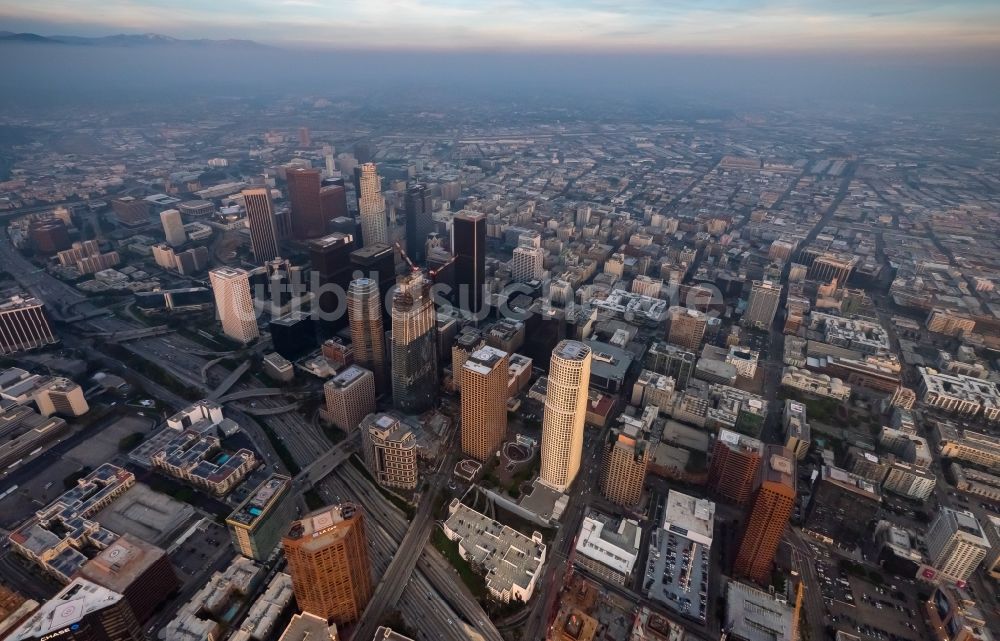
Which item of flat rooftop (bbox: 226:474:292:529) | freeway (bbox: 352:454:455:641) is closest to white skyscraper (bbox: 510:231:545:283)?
freeway (bbox: 352:454:455:641)

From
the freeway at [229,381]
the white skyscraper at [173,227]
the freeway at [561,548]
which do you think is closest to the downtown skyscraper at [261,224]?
the white skyscraper at [173,227]

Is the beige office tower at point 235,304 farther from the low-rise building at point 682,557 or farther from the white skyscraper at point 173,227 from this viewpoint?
the low-rise building at point 682,557

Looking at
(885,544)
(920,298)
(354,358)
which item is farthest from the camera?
(920,298)

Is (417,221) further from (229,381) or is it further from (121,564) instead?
(121,564)

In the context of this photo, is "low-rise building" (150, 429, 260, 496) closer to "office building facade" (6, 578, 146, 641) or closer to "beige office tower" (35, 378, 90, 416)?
"beige office tower" (35, 378, 90, 416)

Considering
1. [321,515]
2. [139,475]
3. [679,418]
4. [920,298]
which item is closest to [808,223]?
[920,298]

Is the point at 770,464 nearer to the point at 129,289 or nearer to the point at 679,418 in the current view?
the point at 679,418
